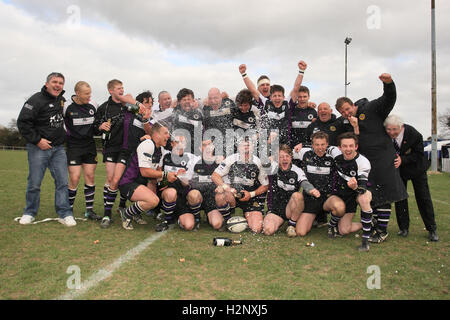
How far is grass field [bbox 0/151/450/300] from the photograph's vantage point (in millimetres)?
2914

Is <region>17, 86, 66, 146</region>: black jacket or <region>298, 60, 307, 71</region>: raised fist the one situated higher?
<region>298, 60, 307, 71</region>: raised fist

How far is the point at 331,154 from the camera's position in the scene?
16.3 ft

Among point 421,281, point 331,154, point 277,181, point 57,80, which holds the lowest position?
point 421,281

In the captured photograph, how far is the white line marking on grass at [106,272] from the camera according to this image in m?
2.81

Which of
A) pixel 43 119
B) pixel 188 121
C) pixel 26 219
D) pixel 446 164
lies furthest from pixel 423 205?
pixel 446 164

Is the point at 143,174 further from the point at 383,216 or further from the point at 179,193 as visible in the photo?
the point at 383,216

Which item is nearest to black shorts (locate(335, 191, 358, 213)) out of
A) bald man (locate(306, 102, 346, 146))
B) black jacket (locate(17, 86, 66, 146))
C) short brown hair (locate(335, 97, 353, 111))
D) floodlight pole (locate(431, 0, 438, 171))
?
bald man (locate(306, 102, 346, 146))

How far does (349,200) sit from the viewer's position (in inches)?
195

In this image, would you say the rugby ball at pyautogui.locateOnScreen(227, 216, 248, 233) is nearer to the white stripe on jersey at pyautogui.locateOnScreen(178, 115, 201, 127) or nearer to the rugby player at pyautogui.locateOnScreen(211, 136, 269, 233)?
the rugby player at pyautogui.locateOnScreen(211, 136, 269, 233)

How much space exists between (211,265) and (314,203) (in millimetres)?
2094

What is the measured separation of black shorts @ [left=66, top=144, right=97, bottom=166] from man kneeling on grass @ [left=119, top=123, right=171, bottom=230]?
0.82 meters

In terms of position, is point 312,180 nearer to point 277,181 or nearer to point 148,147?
point 277,181

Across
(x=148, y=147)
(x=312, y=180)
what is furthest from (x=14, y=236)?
(x=312, y=180)
